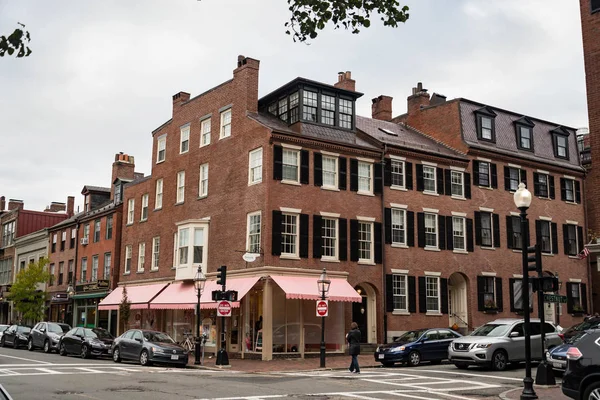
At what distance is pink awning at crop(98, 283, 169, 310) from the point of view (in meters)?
36.2

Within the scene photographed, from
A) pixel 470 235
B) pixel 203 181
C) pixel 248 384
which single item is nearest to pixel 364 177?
pixel 470 235

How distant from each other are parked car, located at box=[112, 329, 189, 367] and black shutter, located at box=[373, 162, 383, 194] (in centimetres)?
1249

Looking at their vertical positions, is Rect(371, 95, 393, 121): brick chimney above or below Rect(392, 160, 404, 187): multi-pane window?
above

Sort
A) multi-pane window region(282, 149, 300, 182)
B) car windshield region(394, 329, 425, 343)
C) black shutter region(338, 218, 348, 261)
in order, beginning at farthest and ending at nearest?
black shutter region(338, 218, 348, 261) → multi-pane window region(282, 149, 300, 182) → car windshield region(394, 329, 425, 343)

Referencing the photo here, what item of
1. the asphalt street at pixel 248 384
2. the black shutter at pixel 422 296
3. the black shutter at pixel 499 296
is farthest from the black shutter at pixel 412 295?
the asphalt street at pixel 248 384

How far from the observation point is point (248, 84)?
107ft

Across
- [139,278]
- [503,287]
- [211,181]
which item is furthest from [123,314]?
[503,287]

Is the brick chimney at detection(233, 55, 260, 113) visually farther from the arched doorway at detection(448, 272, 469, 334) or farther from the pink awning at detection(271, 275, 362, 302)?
the arched doorway at detection(448, 272, 469, 334)

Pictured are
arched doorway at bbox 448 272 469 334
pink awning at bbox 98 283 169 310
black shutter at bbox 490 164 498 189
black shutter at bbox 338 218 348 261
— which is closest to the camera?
black shutter at bbox 338 218 348 261

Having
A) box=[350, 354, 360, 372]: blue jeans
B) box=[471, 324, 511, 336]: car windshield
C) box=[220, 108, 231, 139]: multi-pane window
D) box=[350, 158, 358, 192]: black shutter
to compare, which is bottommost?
box=[350, 354, 360, 372]: blue jeans

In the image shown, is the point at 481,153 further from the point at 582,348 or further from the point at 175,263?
the point at 582,348

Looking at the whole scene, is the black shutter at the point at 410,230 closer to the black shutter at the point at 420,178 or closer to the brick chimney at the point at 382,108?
the black shutter at the point at 420,178

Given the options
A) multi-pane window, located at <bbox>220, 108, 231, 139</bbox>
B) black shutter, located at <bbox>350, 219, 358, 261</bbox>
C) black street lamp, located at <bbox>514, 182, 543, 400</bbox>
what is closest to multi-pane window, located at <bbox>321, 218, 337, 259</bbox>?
black shutter, located at <bbox>350, 219, 358, 261</bbox>

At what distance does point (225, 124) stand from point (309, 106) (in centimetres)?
464
